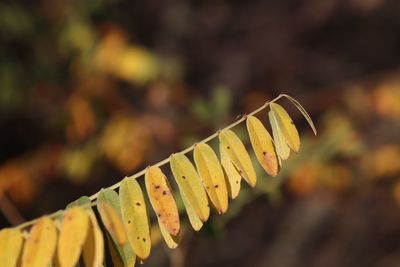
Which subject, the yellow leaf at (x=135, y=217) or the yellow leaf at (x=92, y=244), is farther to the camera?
the yellow leaf at (x=135, y=217)

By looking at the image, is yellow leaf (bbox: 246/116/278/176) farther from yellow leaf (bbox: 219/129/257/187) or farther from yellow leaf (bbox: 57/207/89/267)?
yellow leaf (bbox: 57/207/89/267)

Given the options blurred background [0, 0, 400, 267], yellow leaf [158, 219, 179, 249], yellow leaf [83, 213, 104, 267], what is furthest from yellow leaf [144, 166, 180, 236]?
blurred background [0, 0, 400, 267]

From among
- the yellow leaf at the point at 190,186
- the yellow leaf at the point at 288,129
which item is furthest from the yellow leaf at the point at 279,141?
the yellow leaf at the point at 190,186

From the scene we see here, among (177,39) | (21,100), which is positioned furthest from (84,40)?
(177,39)

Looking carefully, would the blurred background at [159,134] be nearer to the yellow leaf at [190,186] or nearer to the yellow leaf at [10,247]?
the yellow leaf at [190,186]

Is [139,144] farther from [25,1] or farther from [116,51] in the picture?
[25,1]

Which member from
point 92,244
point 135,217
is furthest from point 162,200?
point 92,244
